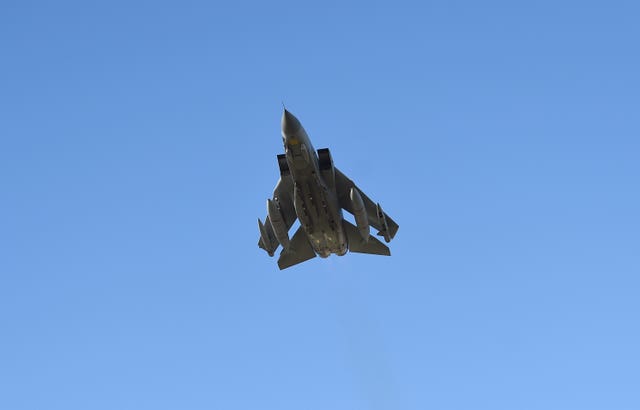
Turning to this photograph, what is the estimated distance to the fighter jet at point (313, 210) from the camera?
1919 inches

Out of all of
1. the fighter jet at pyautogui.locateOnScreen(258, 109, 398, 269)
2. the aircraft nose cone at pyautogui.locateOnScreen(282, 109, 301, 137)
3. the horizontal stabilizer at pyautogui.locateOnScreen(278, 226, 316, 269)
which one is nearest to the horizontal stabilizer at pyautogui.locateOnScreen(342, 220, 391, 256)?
the fighter jet at pyautogui.locateOnScreen(258, 109, 398, 269)

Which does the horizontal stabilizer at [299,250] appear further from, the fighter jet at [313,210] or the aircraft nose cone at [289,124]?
the aircraft nose cone at [289,124]

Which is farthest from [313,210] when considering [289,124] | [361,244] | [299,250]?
[299,250]

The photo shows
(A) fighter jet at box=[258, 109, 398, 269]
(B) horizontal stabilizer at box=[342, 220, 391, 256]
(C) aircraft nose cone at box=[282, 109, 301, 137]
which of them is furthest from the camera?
(B) horizontal stabilizer at box=[342, 220, 391, 256]

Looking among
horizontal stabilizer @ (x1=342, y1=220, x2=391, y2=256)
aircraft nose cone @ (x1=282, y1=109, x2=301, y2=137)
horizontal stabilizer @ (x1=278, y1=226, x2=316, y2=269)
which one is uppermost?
aircraft nose cone @ (x1=282, y1=109, x2=301, y2=137)

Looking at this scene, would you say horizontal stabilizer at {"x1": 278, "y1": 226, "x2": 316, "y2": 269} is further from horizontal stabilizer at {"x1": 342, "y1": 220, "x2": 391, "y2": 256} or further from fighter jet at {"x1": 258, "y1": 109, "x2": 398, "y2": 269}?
horizontal stabilizer at {"x1": 342, "y1": 220, "x2": 391, "y2": 256}

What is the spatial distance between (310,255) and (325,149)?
7082 millimetres

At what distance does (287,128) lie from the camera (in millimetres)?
47969

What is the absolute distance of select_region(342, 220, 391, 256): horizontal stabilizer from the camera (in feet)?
178

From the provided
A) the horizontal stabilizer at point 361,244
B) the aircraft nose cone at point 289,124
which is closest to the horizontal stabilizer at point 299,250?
the horizontal stabilizer at point 361,244

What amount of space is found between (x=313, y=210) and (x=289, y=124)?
4566mm

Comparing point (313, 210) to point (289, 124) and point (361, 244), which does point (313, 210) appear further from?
Result: point (361, 244)

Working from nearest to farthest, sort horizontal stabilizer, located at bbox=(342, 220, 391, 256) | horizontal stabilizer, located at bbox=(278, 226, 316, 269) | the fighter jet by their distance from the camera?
1. the fighter jet
2. horizontal stabilizer, located at bbox=(342, 220, 391, 256)
3. horizontal stabilizer, located at bbox=(278, 226, 316, 269)

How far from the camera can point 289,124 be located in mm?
48000
